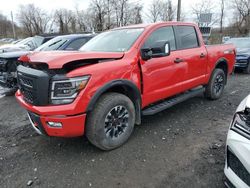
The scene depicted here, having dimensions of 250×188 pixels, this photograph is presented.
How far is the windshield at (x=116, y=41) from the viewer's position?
384cm

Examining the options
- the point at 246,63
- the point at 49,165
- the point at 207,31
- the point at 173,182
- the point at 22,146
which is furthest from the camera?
the point at 207,31

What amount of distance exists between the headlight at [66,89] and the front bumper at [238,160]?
1.80 meters

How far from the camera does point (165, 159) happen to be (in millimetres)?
3223

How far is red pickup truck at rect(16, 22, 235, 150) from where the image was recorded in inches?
114

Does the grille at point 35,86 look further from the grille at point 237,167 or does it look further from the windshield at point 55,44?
the windshield at point 55,44

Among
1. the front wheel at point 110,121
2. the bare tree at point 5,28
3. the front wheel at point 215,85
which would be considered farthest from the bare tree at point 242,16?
the bare tree at point 5,28

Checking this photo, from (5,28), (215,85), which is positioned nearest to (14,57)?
(215,85)

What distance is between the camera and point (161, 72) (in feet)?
13.1

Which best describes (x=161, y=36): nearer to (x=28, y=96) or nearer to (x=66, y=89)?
(x=66, y=89)

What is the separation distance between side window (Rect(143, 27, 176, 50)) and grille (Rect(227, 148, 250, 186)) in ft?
7.28

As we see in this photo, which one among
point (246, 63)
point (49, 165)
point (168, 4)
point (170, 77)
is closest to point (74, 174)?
point (49, 165)

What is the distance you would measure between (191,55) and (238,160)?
297 centimetres

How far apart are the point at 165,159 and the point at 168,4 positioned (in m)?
42.0

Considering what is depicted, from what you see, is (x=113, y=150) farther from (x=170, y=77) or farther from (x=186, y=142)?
(x=170, y=77)
